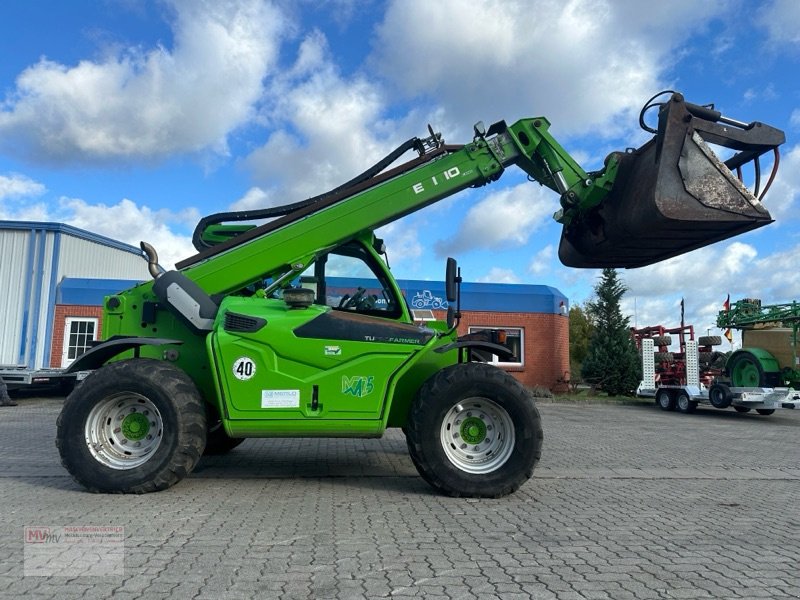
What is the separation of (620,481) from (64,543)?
18.5 feet

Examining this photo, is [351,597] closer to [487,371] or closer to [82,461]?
[487,371]

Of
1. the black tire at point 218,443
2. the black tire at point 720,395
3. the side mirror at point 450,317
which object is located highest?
the side mirror at point 450,317

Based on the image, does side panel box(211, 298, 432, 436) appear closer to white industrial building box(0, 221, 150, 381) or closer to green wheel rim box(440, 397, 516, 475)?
green wheel rim box(440, 397, 516, 475)

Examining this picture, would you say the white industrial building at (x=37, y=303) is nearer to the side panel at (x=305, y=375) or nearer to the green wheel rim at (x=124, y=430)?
the green wheel rim at (x=124, y=430)

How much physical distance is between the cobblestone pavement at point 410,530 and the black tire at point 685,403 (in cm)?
1060

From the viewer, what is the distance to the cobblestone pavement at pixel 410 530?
11.9 feet

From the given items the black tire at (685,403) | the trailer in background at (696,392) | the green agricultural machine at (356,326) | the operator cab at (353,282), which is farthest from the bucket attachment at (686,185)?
the black tire at (685,403)

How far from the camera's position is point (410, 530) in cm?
477

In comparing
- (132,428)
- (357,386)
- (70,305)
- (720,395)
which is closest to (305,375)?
(357,386)

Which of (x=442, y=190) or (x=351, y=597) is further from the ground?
(x=442, y=190)

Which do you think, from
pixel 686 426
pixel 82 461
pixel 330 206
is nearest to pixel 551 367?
pixel 686 426

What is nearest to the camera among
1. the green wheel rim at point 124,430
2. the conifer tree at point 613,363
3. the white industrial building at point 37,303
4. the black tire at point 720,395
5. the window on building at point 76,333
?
the green wheel rim at point 124,430

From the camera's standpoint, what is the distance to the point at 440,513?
5301 millimetres

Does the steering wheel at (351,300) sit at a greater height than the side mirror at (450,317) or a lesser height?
greater
